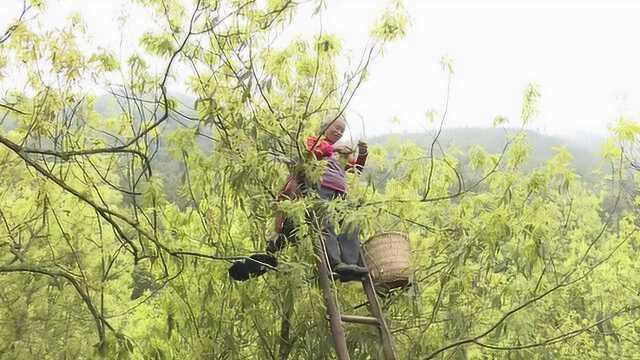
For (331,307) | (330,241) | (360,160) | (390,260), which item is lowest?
(331,307)

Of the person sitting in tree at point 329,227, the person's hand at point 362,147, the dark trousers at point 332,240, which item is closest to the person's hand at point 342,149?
the person sitting in tree at point 329,227

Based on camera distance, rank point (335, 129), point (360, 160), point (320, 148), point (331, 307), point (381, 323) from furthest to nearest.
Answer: point (360, 160) < point (335, 129) < point (320, 148) < point (381, 323) < point (331, 307)

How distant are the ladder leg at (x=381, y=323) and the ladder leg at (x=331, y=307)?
0.23m

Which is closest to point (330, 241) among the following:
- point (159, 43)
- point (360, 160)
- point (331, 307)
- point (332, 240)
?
point (332, 240)

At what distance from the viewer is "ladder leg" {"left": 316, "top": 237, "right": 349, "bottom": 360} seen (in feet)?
10.2

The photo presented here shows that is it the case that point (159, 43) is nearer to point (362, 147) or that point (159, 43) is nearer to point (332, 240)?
point (362, 147)

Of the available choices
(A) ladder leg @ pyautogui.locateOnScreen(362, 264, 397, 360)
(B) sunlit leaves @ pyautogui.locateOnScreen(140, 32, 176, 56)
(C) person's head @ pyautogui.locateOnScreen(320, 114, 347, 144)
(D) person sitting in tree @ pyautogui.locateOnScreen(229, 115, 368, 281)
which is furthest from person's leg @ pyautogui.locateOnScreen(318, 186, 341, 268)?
(B) sunlit leaves @ pyautogui.locateOnScreen(140, 32, 176, 56)

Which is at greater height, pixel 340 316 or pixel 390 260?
pixel 390 260

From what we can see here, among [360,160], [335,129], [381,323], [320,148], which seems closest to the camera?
[381,323]

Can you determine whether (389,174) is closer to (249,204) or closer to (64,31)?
(249,204)

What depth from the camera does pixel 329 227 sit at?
3.47 metres

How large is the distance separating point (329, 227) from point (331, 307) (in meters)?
0.44

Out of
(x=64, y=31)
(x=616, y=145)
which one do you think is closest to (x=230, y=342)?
(x=64, y=31)

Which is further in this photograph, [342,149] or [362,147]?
[362,147]
